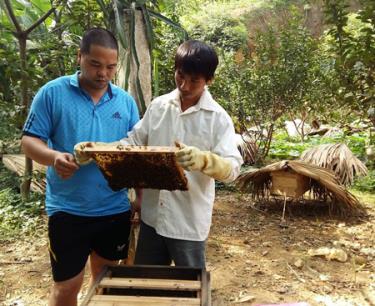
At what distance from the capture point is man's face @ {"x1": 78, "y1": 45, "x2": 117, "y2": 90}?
182 centimetres

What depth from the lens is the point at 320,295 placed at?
3092mm

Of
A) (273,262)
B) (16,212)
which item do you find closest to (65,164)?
(273,262)

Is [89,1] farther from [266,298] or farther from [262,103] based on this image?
[262,103]

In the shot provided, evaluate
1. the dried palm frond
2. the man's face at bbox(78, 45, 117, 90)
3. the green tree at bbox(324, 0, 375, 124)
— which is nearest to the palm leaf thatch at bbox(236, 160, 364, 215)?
the green tree at bbox(324, 0, 375, 124)

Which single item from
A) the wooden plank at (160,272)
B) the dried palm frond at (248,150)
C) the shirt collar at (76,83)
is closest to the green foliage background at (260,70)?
the dried palm frond at (248,150)

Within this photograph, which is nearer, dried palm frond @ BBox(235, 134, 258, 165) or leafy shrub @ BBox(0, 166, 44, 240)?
leafy shrub @ BBox(0, 166, 44, 240)

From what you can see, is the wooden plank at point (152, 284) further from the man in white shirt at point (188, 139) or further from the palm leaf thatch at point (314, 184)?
the palm leaf thatch at point (314, 184)

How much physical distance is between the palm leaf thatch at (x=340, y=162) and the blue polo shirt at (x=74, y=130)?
14.4 ft

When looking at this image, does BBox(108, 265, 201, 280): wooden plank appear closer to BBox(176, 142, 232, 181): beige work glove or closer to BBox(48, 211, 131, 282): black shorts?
BBox(48, 211, 131, 282): black shorts

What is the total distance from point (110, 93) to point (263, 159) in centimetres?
526

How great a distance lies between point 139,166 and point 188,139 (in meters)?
0.27

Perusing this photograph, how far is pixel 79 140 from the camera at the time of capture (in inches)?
74.6

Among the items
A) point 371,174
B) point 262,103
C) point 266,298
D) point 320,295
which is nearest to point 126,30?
point 266,298

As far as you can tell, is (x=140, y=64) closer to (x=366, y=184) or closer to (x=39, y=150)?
(x=39, y=150)
